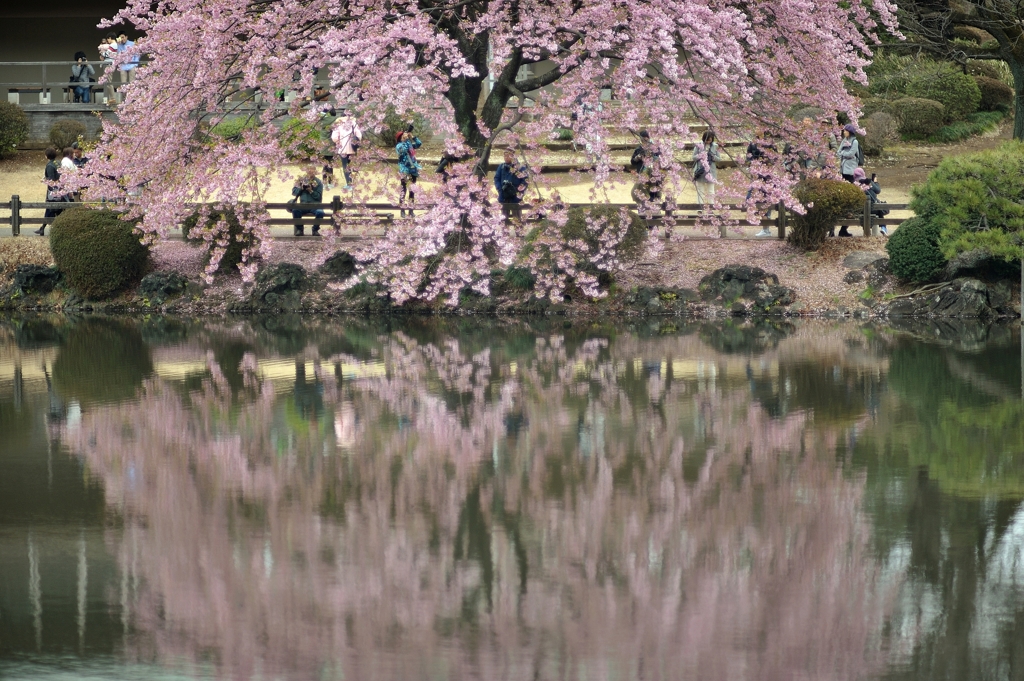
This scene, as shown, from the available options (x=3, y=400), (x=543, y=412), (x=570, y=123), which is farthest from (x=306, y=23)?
(x=543, y=412)

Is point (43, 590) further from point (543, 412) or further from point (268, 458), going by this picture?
point (543, 412)

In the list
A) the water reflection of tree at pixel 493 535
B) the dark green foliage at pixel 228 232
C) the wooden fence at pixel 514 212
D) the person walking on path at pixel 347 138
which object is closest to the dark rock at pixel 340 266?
the wooden fence at pixel 514 212

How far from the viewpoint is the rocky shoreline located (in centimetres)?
2181

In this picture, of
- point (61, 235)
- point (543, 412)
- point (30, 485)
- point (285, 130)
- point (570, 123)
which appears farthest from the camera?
point (61, 235)

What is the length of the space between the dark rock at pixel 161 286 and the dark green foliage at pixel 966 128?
66.7 ft

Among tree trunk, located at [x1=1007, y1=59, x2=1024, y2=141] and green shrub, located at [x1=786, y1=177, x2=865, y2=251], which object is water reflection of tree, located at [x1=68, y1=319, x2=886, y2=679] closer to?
green shrub, located at [x1=786, y1=177, x2=865, y2=251]

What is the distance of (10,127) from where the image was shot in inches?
1313

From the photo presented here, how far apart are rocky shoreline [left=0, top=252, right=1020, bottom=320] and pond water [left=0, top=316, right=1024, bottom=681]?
6275 mm

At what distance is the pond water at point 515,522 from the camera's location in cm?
630

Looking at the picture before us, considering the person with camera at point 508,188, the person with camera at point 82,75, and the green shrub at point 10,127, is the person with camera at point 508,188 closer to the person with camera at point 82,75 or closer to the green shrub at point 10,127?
the person with camera at point 82,75

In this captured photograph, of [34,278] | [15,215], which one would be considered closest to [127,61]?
[34,278]

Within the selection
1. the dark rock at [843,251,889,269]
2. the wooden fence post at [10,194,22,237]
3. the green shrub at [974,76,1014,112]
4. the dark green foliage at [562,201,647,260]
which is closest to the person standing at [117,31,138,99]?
the wooden fence post at [10,194,22,237]

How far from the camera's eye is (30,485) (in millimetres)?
9711

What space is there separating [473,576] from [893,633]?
7.35ft
